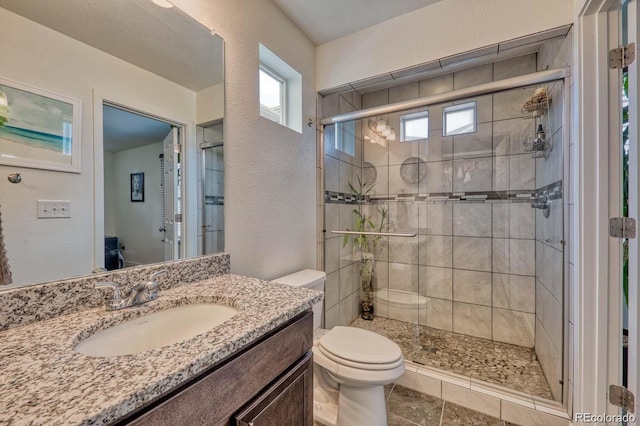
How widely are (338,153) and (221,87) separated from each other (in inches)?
47.1

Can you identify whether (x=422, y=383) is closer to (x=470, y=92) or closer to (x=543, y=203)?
(x=543, y=203)

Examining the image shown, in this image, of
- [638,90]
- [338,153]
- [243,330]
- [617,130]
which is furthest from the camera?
[338,153]

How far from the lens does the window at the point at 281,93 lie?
5.79ft

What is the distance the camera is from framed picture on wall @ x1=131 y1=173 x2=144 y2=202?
993 millimetres

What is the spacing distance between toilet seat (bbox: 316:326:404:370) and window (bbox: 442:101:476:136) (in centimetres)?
188

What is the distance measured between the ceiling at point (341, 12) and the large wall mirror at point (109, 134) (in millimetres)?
700

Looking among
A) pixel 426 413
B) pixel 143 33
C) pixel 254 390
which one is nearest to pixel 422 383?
pixel 426 413

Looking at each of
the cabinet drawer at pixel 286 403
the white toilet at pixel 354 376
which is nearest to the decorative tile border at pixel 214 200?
the cabinet drawer at pixel 286 403

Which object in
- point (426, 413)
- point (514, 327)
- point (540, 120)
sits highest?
point (540, 120)

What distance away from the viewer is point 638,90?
1.05 m

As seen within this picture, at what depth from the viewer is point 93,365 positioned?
1.74ft

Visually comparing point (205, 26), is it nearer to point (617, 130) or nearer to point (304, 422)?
point (304, 422)

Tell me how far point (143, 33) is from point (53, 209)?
75 cm

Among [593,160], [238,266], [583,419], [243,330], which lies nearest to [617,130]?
[593,160]
